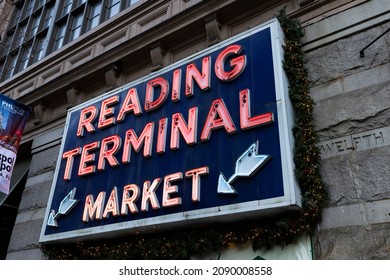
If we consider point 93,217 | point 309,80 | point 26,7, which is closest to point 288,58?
point 309,80

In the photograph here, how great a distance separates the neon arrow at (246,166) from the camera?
621 centimetres

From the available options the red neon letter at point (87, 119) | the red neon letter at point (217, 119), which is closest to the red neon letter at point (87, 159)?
the red neon letter at point (87, 119)

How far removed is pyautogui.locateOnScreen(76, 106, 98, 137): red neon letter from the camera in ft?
31.5

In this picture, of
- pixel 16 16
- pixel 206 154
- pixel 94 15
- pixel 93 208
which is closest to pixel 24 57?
pixel 16 16

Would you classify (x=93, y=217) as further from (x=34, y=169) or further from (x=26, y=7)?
(x=26, y=7)

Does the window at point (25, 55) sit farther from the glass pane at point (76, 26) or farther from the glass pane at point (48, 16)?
the glass pane at point (76, 26)

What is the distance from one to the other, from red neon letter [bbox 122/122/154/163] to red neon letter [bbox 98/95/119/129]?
95 centimetres

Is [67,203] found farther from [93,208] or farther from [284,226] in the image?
[284,226]

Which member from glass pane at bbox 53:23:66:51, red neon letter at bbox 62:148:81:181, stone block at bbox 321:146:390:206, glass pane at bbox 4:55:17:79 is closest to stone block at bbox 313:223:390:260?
stone block at bbox 321:146:390:206

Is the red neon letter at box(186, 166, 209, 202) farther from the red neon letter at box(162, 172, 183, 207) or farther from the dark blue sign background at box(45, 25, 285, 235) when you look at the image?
the red neon letter at box(162, 172, 183, 207)

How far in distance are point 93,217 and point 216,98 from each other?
3.79 meters

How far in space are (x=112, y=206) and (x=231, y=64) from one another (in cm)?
396

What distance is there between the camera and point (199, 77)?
26.1ft

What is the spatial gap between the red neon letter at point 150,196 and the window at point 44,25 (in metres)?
6.83
